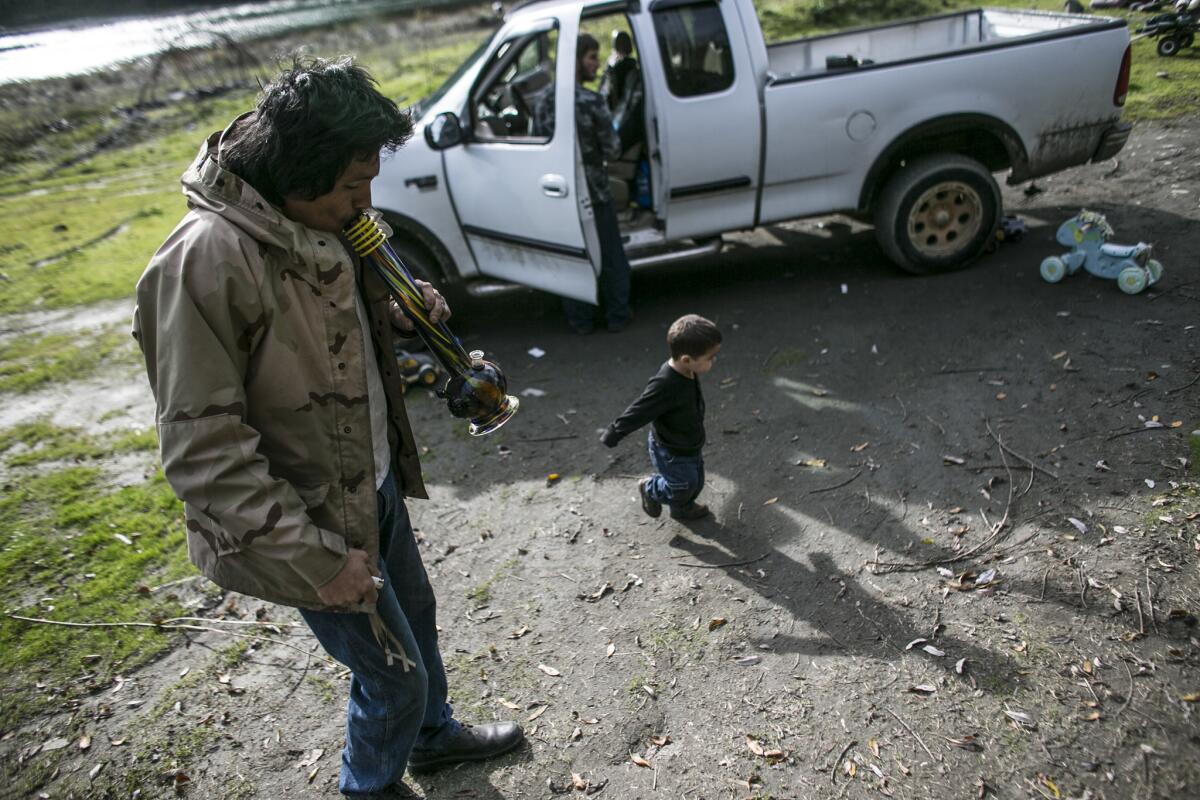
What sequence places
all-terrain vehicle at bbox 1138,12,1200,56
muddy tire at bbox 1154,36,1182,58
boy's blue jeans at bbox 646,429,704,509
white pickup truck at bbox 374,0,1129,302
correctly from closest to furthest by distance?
1. boy's blue jeans at bbox 646,429,704,509
2. white pickup truck at bbox 374,0,1129,302
3. all-terrain vehicle at bbox 1138,12,1200,56
4. muddy tire at bbox 1154,36,1182,58

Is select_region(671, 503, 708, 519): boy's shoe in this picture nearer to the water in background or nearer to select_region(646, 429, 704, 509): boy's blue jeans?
select_region(646, 429, 704, 509): boy's blue jeans

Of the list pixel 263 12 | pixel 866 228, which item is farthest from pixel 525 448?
pixel 263 12

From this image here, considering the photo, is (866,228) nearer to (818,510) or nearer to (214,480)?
(818,510)

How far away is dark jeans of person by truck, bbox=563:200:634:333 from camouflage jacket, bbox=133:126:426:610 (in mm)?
3740

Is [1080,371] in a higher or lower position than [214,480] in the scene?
lower

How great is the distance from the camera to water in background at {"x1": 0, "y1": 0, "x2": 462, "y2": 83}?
26.7ft

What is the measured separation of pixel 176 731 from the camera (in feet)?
11.1

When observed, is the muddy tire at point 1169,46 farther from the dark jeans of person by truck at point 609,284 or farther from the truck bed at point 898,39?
the dark jeans of person by truck at point 609,284

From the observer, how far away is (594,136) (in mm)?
5594

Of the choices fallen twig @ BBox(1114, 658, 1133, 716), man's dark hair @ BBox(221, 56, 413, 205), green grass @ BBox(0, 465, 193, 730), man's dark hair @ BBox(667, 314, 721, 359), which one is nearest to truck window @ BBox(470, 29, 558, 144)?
man's dark hair @ BBox(667, 314, 721, 359)

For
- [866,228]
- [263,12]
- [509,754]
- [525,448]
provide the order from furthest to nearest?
[263,12] < [866,228] < [525,448] < [509,754]

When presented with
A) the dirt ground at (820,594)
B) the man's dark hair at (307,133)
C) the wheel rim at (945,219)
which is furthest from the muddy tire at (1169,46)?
the man's dark hair at (307,133)

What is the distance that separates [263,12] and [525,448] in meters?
18.5

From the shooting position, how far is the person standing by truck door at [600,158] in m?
5.55
